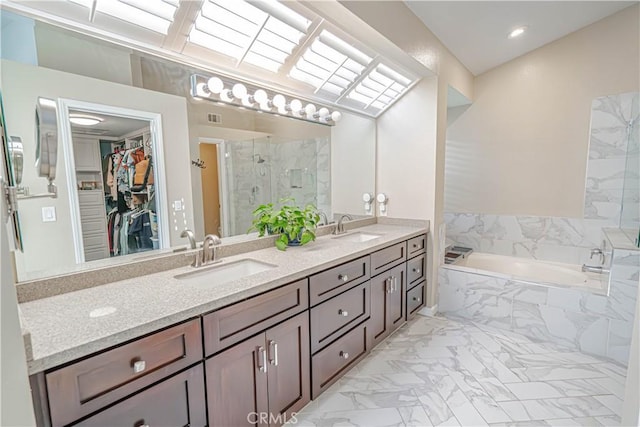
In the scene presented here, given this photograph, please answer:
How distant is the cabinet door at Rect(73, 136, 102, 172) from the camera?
1.36 meters

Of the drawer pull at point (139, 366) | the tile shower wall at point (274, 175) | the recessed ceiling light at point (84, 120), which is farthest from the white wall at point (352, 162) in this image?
the drawer pull at point (139, 366)

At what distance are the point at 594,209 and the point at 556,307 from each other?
4.23ft

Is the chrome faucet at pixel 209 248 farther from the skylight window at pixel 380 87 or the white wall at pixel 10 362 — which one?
the skylight window at pixel 380 87

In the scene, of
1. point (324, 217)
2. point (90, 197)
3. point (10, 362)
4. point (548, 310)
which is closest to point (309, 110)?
point (324, 217)

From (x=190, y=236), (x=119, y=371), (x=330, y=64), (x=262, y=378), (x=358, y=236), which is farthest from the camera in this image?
(x=358, y=236)

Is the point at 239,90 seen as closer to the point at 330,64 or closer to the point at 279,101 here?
the point at 279,101

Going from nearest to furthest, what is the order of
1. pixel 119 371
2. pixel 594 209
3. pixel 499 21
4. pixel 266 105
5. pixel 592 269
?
1. pixel 119 371
2. pixel 266 105
3. pixel 499 21
4. pixel 592 269
5. pixel 594 209

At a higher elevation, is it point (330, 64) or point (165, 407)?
point (330, 64)

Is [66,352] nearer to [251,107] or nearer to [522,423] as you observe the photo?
[251,107]

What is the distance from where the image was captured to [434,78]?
9.04 ft

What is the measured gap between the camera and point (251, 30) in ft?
5.85

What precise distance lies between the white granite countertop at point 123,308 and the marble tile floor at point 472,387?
878 mm

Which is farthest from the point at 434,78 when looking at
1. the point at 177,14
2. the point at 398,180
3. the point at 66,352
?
the point at 66,352

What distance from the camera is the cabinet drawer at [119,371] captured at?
854 mm
